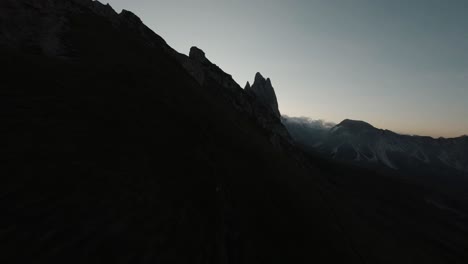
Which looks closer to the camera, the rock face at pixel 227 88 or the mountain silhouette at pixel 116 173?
the mountain silhouette at pixel 116 173

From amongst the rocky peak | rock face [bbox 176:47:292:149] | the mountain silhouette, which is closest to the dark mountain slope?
the mountain silhouette

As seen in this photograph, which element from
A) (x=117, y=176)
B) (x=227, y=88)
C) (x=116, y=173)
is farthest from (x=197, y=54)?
(x=117, y=176)

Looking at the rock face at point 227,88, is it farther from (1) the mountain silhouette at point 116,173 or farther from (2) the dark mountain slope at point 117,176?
(2) the dark mountain slope at point 117,176

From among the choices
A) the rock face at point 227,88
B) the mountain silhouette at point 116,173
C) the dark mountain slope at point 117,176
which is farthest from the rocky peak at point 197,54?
the dark mountain slope at point 117,176

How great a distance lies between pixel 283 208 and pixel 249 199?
507 cm

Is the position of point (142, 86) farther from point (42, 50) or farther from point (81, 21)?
point (81, 21)

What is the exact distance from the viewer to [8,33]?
29.1 meters

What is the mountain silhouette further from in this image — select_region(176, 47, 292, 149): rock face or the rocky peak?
the rocky peak

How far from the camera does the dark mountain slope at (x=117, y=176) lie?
1178cm

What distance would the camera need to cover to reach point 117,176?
1603 cm

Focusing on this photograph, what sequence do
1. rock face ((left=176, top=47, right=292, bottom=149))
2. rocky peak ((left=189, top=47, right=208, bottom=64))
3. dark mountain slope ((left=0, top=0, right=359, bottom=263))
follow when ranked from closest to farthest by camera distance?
dark mountain slope ((left=0, top=0, right=359, bottom=263)) < rock face ((left=176, top=47, right=292, bottom=149)) < rocky peak ((left=189, top=47, right=208, bottom=64))

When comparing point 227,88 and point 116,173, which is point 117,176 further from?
point 227,88

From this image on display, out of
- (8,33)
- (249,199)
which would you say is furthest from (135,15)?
(249,199)

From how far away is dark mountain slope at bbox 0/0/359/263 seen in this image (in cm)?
1178
